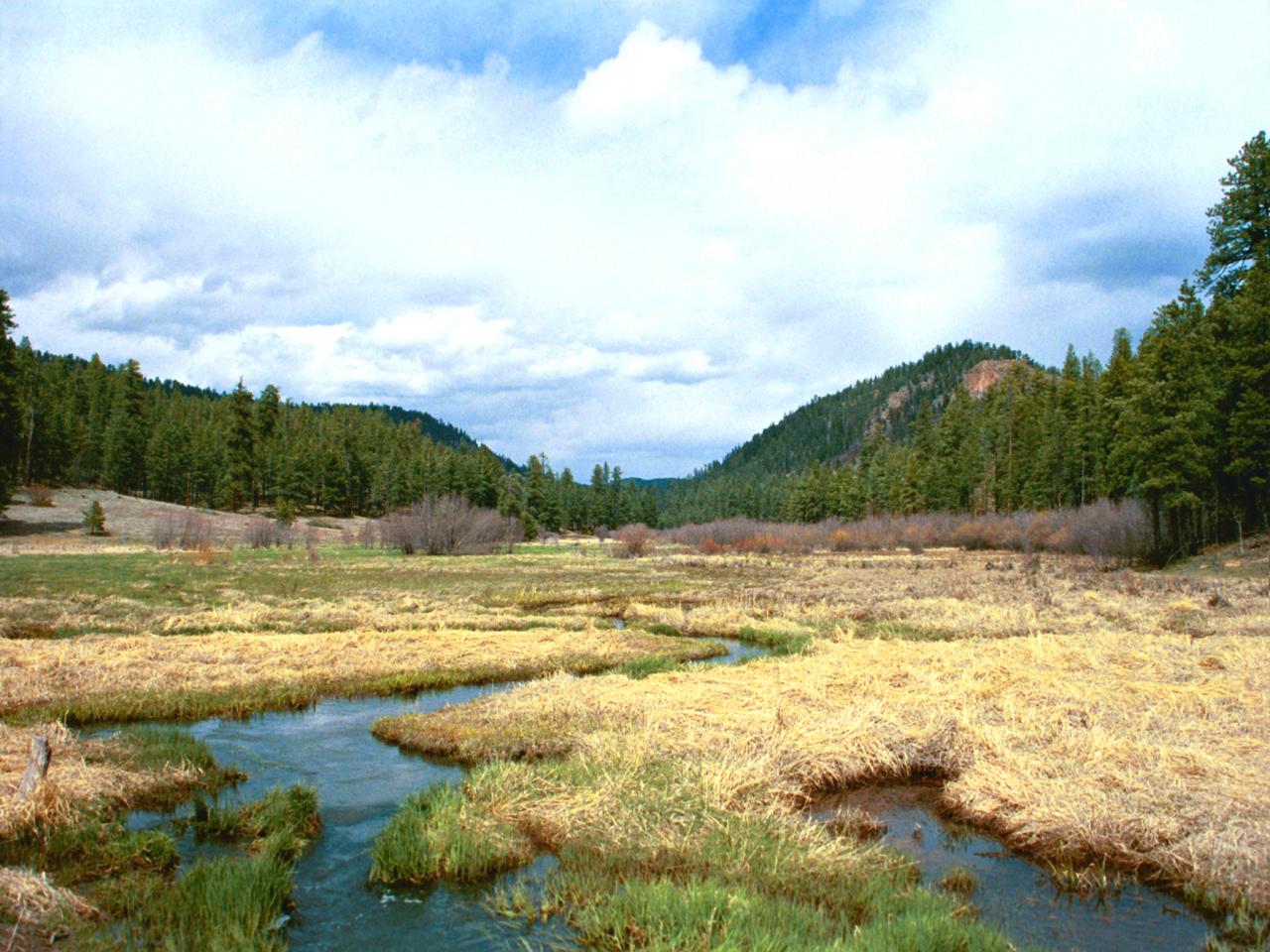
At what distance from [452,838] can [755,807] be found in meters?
3.70

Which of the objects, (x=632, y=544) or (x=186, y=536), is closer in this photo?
(x=186, y=536)

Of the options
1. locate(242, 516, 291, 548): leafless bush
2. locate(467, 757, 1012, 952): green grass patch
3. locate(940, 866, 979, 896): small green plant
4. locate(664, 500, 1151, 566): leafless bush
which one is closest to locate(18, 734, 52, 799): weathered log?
locate(467, 757, 1012, 952): green grass patch

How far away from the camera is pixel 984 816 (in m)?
9.94

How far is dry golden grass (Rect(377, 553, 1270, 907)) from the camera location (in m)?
8.94

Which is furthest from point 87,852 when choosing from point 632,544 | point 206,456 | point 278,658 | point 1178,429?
point 206,456

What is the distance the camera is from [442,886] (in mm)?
8297

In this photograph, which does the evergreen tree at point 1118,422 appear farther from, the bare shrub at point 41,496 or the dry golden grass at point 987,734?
the bare shrub at point 41,496

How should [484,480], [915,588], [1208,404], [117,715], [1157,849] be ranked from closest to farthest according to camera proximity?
1. [1157,849]
2. [117,715]
3. [915,588]
4. [1208,404]
5. [484,480]

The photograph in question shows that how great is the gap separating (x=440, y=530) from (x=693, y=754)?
59.6 metres

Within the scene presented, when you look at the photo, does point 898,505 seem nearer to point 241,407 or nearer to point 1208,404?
point 1208,404

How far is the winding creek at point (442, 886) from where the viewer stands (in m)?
7.20

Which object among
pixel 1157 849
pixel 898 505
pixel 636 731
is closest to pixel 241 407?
pixel 898 505

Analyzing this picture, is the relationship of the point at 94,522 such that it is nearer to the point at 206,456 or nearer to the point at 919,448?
the point at 206,456

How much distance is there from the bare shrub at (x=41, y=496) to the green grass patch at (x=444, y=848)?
8673 cm
